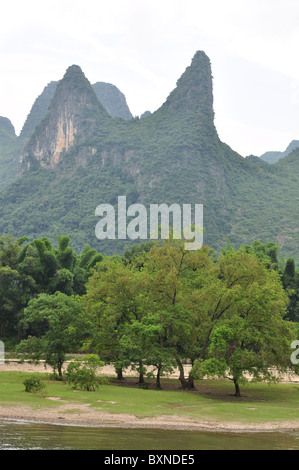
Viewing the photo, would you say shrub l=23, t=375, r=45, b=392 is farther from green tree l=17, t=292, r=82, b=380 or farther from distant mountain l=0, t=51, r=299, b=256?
distant mountain l=0, t=51, r=299, b=256

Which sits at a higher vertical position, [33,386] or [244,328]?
[244,328]

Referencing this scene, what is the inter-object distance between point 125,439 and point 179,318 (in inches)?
525

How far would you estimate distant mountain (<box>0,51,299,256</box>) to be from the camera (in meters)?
154

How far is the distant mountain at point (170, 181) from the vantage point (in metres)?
154

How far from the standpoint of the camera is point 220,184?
16975 cm

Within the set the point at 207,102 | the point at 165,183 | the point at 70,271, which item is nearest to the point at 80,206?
the point at 165,183

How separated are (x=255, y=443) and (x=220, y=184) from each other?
508ft

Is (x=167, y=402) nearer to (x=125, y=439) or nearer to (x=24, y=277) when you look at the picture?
(x=125, y=439)

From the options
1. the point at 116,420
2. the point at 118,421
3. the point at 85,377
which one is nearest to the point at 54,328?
the point at 85,377

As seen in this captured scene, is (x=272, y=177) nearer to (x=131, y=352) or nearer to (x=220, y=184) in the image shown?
(x=220, y=184)

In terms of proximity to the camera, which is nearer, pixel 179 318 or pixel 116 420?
pixel 116 420

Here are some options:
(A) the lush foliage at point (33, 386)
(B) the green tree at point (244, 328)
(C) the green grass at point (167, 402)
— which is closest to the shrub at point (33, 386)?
(A) the lush foliage at point (33, 386)

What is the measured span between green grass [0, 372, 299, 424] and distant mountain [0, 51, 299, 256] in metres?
109

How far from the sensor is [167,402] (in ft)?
82.1
